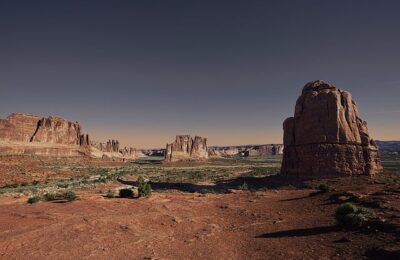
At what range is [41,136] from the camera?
10131cm

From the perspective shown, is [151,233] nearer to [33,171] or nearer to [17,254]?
[17,254]

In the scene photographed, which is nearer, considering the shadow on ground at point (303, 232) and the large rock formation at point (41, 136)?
the shadow on ground at point (303, 232)

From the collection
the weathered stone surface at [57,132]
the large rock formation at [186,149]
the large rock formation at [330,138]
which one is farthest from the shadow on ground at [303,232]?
the large rock formation at [186,149]

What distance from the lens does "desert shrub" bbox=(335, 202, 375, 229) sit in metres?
12.4

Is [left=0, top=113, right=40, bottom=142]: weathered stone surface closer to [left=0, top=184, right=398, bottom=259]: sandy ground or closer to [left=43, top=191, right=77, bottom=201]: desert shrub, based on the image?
[left=43, top=191, right=77, bottom=201]: desert shrub

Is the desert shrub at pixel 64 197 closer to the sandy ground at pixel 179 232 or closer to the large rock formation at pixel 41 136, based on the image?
the sandy ground at pixel 179 232

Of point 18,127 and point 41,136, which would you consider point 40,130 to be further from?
point 18,127

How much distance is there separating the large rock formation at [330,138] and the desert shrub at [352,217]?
87.6 ft

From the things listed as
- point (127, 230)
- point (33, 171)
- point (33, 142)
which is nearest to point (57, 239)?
point (127, 230)

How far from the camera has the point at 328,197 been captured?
21375 millimetres

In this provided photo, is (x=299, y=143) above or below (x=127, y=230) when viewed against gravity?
above

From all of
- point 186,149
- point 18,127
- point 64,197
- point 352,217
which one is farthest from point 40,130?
point 352,217

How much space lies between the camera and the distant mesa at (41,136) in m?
91.1

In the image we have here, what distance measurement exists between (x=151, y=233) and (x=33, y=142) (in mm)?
99152
